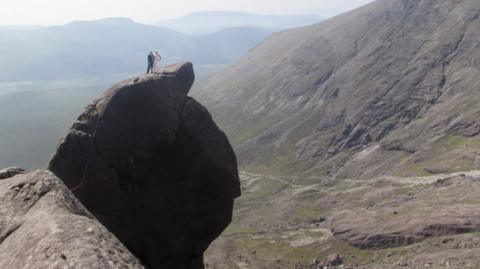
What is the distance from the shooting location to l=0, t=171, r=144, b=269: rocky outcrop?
16.2m

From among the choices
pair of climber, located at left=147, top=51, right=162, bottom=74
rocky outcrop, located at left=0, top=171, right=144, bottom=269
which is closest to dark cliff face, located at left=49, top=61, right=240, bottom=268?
pair of climber, located at left=147, top=51, right=162, bottom=74

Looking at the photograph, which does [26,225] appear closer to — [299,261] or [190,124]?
[190,124]

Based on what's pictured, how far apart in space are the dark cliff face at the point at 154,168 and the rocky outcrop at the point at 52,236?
19.3 m

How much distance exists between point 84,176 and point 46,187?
2001cm

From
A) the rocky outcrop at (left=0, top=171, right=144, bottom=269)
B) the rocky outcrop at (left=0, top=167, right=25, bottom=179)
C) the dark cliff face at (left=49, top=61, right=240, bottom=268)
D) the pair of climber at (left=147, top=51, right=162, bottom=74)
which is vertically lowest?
the dark cliff face at (left=49, top=61, right=240, bottom=268)

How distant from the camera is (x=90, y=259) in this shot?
1595 centimetres

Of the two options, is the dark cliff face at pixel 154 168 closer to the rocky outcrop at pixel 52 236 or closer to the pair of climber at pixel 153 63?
the pair of climber at pixel 153 63

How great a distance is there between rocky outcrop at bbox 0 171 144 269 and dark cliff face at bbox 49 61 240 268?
19.3 metres

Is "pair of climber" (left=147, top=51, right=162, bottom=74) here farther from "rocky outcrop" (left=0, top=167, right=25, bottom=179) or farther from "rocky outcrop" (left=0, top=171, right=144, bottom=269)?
"rocky outcrop" (left=0, top=171, right=144, bottom=269)

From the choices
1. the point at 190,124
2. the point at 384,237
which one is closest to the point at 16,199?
the point at 190,124

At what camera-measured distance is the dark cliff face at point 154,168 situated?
147 ft

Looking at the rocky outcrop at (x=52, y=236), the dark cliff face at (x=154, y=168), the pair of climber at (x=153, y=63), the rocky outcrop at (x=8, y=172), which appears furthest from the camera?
the pair of climber at (x=153, y=63)

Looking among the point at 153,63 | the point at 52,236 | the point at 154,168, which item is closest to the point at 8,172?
the point at 154,168

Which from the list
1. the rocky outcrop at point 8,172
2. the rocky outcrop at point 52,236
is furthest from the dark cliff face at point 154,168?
the rocky outcrop at point 52,236
